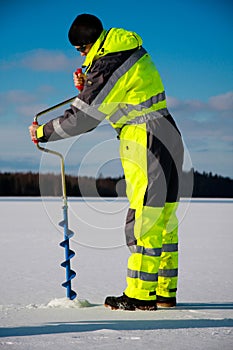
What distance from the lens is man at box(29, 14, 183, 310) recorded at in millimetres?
2426

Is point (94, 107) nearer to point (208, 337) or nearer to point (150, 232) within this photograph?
point (150, 232)

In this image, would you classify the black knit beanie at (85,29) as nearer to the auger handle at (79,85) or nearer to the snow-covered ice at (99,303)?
the auger handle at (79,85)

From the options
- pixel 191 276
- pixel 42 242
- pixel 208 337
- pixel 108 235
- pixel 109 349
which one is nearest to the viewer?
pixel 109 349

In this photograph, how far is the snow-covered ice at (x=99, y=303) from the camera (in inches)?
72.5

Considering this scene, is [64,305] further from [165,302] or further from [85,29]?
[85,29]

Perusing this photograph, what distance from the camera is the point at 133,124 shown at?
2.52 m

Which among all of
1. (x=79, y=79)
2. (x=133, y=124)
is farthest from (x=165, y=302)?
(x=79, y=79)

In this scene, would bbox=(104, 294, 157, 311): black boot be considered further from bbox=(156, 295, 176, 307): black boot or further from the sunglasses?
the sunglasses

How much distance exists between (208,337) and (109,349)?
421 millimetres

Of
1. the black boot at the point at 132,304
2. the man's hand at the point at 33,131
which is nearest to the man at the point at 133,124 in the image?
the black boot at the point at 132,304

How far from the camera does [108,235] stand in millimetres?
7555

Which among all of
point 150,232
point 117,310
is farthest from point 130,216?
point 117,310

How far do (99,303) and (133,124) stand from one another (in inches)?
41.8

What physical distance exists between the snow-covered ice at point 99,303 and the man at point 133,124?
0.23m
